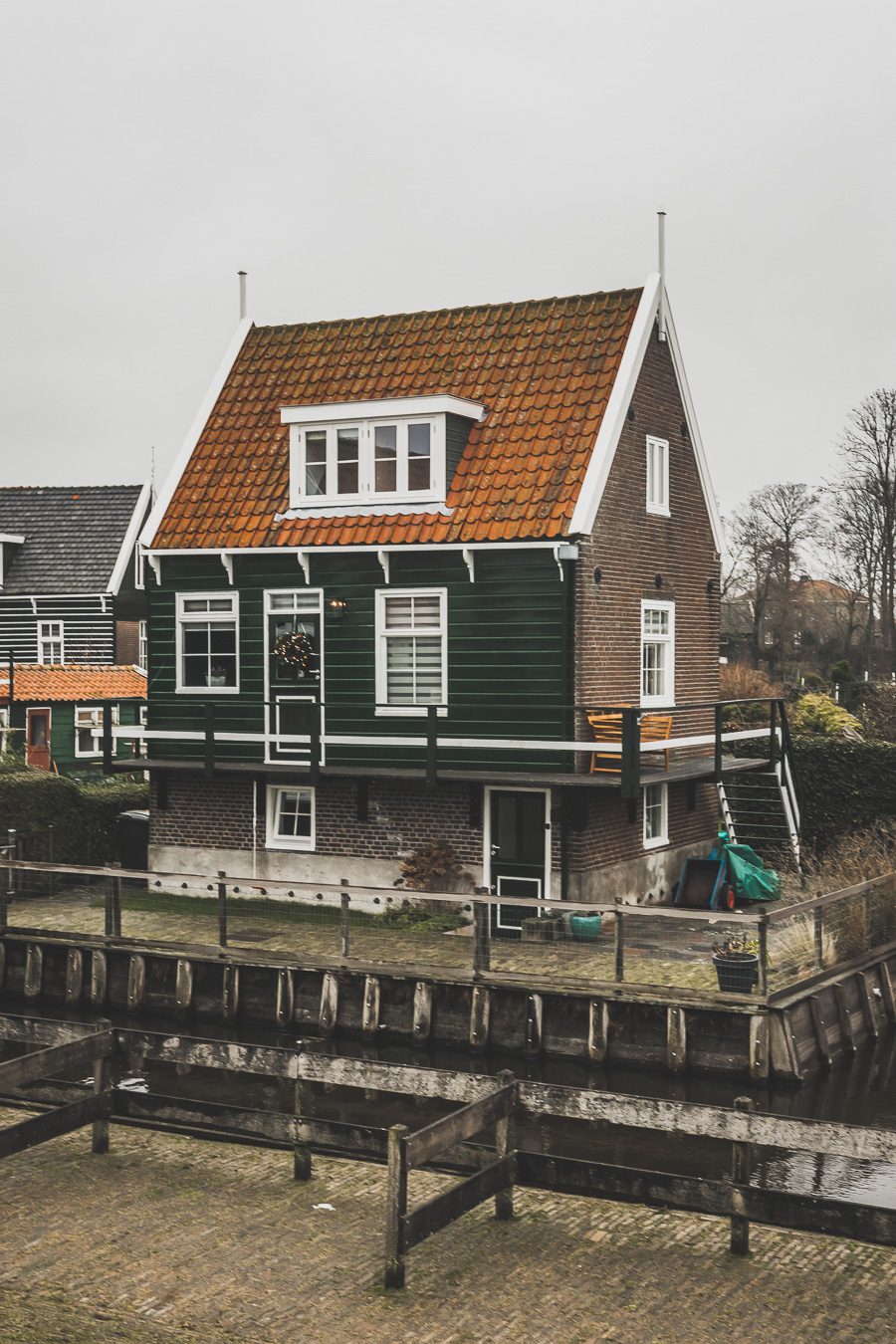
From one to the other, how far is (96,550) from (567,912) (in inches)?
1271

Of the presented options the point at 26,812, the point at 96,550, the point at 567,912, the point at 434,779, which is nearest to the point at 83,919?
the point at 26,812

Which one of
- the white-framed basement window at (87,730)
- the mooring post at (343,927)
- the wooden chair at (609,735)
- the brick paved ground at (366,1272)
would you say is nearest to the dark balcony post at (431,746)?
the wooden chair at (609,735)

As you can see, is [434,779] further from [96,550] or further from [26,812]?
[96,550]

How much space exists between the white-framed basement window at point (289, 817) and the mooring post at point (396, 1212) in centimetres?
1602

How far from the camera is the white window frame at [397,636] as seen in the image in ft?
81.3

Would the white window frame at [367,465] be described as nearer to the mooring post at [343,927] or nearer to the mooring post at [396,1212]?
the mooring post at [343,927]

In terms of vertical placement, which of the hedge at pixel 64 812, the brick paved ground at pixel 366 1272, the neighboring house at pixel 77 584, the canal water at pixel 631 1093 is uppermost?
the neighboring house at pixel 77 584

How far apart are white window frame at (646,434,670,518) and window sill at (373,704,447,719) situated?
5294 mm

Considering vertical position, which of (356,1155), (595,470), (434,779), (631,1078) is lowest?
(631,1078)

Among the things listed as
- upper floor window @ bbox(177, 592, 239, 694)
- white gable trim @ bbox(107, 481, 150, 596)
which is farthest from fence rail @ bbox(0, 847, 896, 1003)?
white gable trim @ bbox(107, 481, 150, 596)

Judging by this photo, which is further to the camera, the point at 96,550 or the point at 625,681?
the point at 96,550

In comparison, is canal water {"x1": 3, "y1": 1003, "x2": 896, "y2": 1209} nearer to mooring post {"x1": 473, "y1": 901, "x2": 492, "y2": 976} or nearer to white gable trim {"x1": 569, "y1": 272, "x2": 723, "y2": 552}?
mooring post {"x1": 473, "y1": 901, "x2": 492, "y2": 976}

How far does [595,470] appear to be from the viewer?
24.0 meters

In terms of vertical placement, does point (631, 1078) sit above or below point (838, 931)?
below
